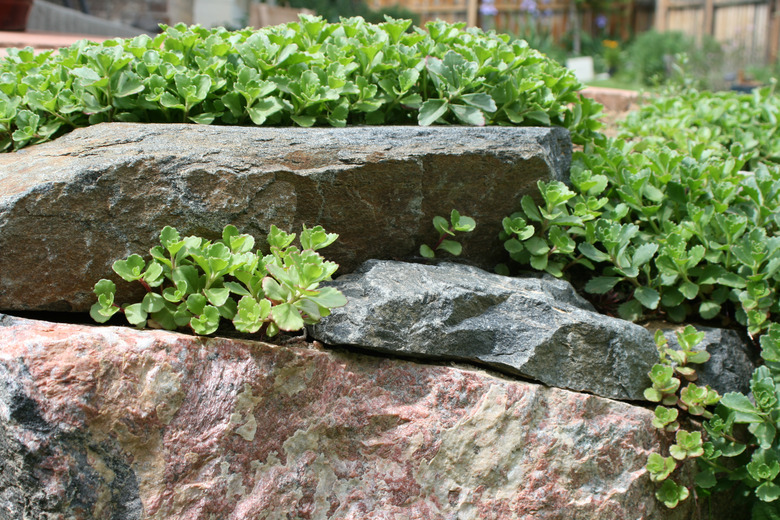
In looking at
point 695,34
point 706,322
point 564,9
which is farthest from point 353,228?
point 564,9

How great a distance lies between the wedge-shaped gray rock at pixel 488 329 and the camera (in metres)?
1.95

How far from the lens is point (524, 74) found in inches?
109

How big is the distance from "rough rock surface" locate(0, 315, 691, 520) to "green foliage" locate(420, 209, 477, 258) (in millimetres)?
505

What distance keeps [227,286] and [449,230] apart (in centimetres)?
87

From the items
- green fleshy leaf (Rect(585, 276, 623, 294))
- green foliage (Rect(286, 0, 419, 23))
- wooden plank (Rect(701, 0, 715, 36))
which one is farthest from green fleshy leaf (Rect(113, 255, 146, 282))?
wooden plank (Rect(701, 0, 715, 36))

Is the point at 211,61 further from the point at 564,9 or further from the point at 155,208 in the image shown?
the point at 564,9

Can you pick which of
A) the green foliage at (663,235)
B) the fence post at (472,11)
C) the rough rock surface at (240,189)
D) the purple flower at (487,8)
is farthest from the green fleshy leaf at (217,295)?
the fence post at (472,11)

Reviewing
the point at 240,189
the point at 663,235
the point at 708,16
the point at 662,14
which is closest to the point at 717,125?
the point at 663,235

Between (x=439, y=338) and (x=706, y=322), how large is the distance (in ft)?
4.18

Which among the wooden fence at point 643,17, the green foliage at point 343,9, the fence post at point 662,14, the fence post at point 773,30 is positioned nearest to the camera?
the fence post at point 773,30

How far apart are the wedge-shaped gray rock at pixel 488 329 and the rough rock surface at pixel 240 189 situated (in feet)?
0.84

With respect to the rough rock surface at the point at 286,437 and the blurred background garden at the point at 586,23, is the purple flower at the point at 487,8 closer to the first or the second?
the blurred background garden at the point at 586,23

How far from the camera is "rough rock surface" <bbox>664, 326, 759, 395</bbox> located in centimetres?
238

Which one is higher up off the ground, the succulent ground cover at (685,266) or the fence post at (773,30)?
the fence post at (773,30)
